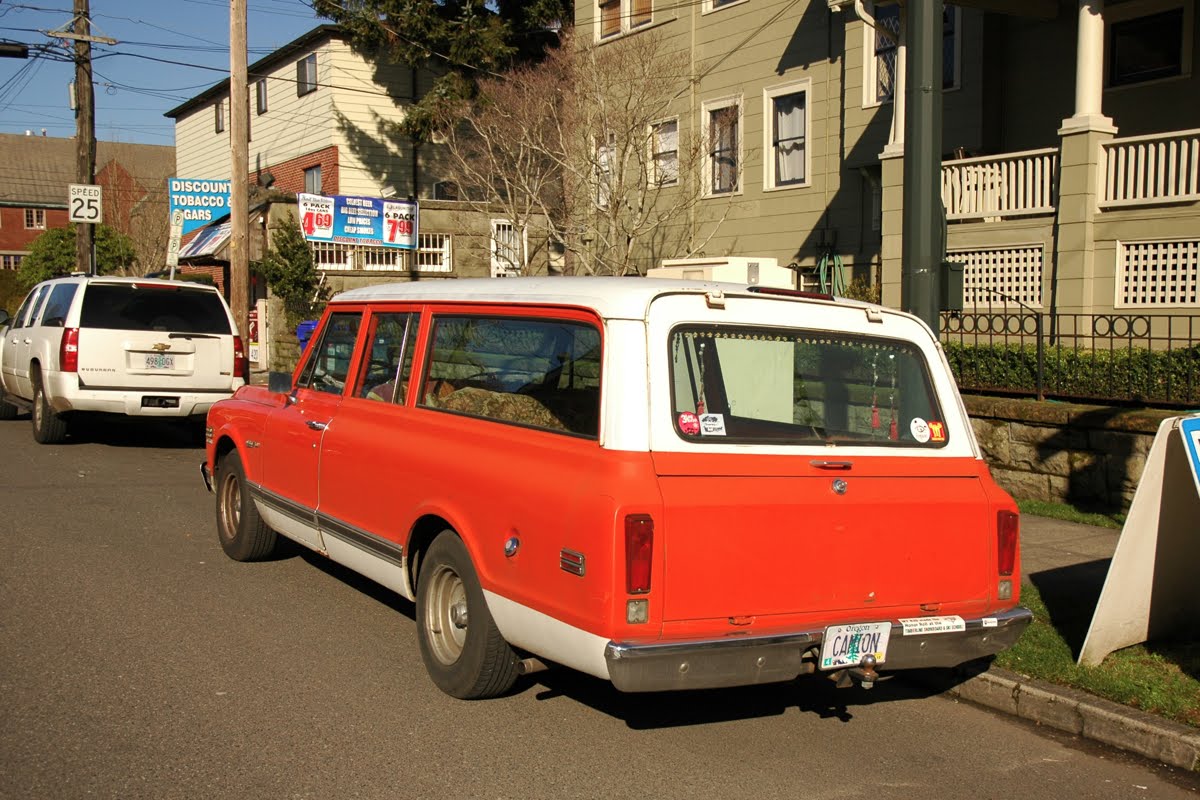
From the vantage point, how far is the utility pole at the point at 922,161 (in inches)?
295

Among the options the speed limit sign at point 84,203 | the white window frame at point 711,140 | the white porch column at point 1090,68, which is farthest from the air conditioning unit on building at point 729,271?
the speed limit sign at point 84,203

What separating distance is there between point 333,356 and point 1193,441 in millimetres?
4689

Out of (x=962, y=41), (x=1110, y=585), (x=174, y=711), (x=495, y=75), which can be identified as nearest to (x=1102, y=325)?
(x=962, y=41)

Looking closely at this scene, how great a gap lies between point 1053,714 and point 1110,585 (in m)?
0.76

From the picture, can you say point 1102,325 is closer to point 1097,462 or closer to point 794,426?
point 1097,462

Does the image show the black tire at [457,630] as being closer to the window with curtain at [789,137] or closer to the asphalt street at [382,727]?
the asphalt street at [382,727]

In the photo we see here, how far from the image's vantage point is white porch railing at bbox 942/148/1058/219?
48.4 feet

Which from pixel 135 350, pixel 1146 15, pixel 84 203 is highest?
pixel 1146 15

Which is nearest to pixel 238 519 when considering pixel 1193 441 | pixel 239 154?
pixel 1193 441

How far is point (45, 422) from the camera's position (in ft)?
46.3

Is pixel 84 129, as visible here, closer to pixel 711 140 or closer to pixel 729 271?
pixel 711 140

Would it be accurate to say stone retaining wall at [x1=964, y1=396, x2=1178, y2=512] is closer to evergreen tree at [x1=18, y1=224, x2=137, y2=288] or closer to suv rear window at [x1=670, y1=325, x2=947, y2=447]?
suv rear window at [x1=670, y1=325, x2=947, y2=447]

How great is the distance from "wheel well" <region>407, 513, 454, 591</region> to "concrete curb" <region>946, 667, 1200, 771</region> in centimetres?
276

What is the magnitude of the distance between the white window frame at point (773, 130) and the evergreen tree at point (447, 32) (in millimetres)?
8510
